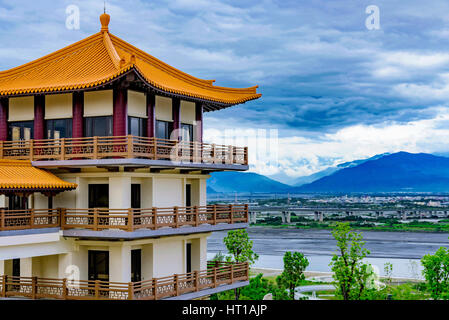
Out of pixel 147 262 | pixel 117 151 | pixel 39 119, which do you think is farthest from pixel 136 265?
pixel 39 119

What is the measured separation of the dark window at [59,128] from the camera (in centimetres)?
2350

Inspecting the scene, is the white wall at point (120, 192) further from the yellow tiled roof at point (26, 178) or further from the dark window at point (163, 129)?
the dark window at point (163, 129)

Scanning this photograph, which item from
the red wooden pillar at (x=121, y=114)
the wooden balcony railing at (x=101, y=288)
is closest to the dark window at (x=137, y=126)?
the red wooden pillar at (x=121, y=114)

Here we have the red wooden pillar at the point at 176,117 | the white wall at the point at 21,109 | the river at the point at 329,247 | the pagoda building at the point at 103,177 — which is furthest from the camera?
the river at the point at 329,247

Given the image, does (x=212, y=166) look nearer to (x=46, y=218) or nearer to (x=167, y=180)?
(x=167, y=180)

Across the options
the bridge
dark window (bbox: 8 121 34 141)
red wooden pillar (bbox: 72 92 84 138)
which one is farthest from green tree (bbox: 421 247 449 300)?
the bridge

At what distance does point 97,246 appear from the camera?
22.7 m

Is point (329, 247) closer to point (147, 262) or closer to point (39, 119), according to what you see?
point (147, 262)

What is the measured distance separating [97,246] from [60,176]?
10.3 feet

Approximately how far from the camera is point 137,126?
23.1 m

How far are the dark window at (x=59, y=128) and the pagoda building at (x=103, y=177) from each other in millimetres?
42

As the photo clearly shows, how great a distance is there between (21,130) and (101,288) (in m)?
7.75

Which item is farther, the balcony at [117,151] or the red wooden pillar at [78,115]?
the red wooden pillar at [78,115]
